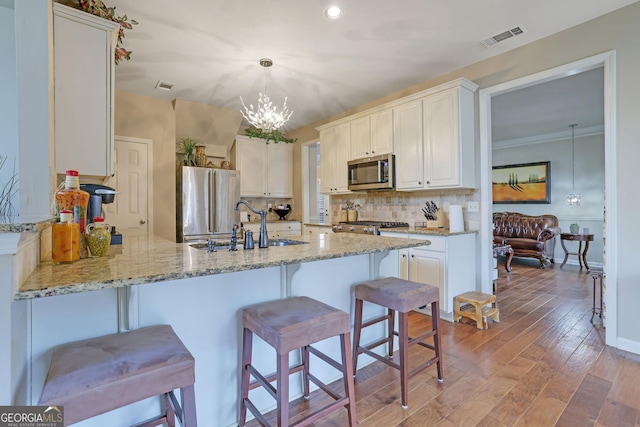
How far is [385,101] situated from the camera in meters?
4.28

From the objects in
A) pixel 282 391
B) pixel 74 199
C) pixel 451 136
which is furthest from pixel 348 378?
pixel 451 136

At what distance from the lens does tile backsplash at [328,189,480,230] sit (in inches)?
137

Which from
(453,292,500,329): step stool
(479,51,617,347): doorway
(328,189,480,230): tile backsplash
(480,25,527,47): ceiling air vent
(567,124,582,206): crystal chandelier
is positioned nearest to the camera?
(479,51,617,347): doorway

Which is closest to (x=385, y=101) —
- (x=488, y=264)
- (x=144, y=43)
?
(x=488, y=264)

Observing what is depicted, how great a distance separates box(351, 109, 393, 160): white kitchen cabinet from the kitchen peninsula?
7.21ft

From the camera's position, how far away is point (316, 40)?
9.25ft

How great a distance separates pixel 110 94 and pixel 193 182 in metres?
2.56

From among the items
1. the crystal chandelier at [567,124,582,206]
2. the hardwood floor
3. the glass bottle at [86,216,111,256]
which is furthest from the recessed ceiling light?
the crystal chandelier at [567,124,582,206]

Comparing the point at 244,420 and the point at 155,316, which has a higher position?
the point at 155,316

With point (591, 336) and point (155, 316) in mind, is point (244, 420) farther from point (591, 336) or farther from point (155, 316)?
point (591, 336)

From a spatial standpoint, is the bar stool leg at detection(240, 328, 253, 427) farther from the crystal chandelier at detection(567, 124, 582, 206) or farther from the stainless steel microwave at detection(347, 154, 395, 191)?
the crystal chandelier at detection(567, 124, 582, 206)

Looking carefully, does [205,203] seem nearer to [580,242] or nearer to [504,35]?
[504,35]

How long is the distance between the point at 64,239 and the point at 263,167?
4376 millimetres

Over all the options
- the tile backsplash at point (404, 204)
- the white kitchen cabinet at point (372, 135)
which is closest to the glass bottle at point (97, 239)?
the white kitchen cabinet at point (372, 135)
